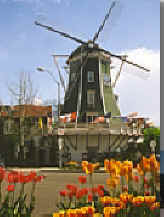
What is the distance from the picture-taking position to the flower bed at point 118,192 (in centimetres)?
192

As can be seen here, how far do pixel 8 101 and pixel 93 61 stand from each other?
0.90 meters

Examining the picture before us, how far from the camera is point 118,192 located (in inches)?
81.7

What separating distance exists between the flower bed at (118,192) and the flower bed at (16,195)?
224mm

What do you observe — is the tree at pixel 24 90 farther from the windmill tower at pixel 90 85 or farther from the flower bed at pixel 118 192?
the flower bed at pixel 118 192

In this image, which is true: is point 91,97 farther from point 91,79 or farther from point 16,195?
point 16,195

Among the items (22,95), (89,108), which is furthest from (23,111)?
(89,108)

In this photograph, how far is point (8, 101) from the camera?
2.28 metres

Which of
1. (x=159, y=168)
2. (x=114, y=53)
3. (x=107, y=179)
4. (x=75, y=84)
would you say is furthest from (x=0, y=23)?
(x=159, y=168)

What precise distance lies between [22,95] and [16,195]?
79 centimetres

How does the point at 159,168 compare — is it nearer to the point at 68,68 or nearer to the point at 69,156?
the point at 69,156

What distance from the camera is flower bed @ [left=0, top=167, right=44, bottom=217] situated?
1.89 meters

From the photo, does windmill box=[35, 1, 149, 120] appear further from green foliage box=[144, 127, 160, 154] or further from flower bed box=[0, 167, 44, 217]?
flower bed box=[0, 167, 44, 217]

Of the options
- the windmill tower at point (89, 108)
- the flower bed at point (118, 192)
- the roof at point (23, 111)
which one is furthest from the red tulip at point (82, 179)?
the roof at point (23, 111)

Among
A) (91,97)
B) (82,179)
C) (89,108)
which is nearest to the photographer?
(82,179)
